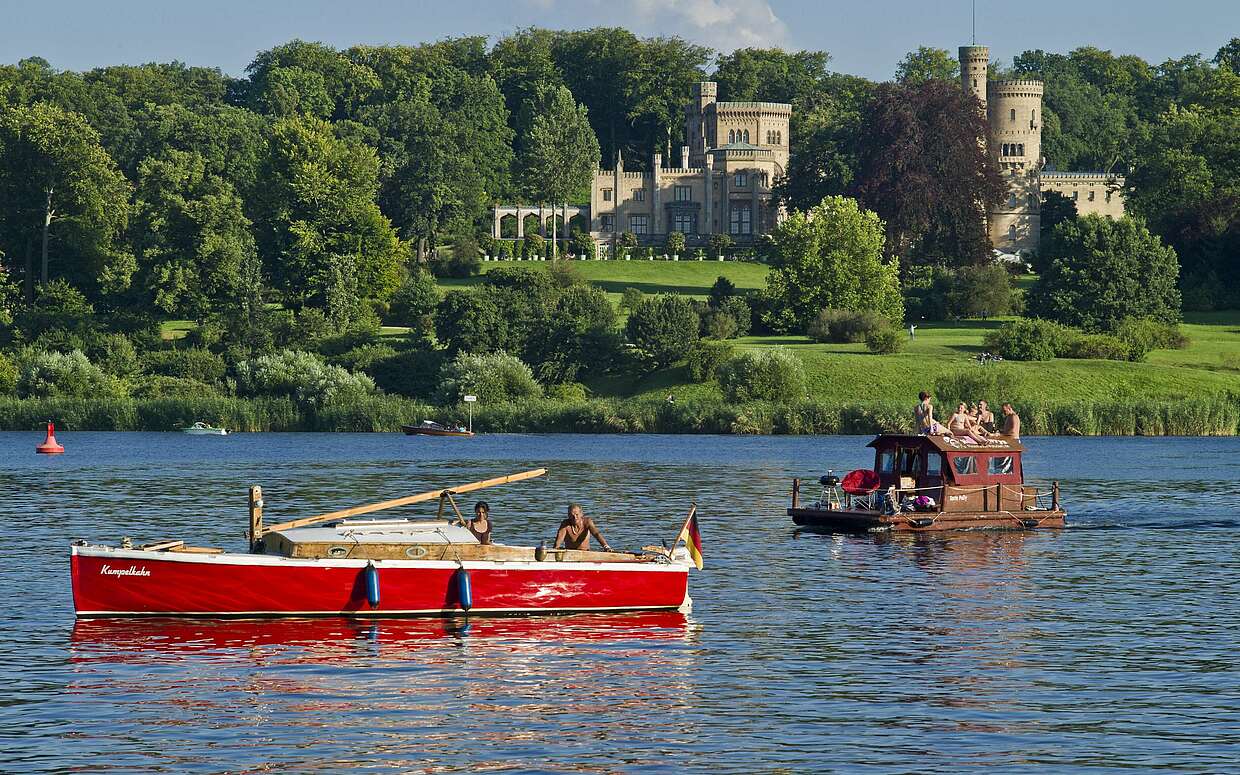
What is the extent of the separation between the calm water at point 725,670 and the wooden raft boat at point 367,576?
435mm

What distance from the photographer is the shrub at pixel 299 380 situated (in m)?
114

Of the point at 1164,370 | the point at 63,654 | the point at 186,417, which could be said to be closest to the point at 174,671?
the point at 63,654

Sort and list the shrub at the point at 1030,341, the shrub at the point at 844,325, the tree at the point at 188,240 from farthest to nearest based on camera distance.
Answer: the tree at the point at 188,240, the shrub at the point at 844,325, the shrub at the point at 1030,341

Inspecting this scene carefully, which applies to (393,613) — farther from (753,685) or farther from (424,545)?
(753,685)

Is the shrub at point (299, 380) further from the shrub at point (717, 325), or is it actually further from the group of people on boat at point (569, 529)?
the group of people on boat at point (569, 529)

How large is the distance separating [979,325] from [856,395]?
124ft

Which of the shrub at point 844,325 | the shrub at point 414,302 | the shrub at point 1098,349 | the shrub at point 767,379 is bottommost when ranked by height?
the shrub at point 767,379

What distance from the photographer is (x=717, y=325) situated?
445 ft

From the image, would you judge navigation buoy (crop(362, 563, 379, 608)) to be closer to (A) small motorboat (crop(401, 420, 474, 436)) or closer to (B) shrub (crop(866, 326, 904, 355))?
(A) small motorboat (crop(401, 420, 474, 436))

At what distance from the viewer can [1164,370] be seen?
373 ft

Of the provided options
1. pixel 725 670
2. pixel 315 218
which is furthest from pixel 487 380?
pixel 725 670

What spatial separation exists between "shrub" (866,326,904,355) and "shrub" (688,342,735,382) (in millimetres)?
9657

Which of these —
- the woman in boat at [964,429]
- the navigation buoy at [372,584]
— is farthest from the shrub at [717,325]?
the navigation buoy at [372,584]

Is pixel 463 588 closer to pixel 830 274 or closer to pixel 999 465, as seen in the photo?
pixel 999 465
